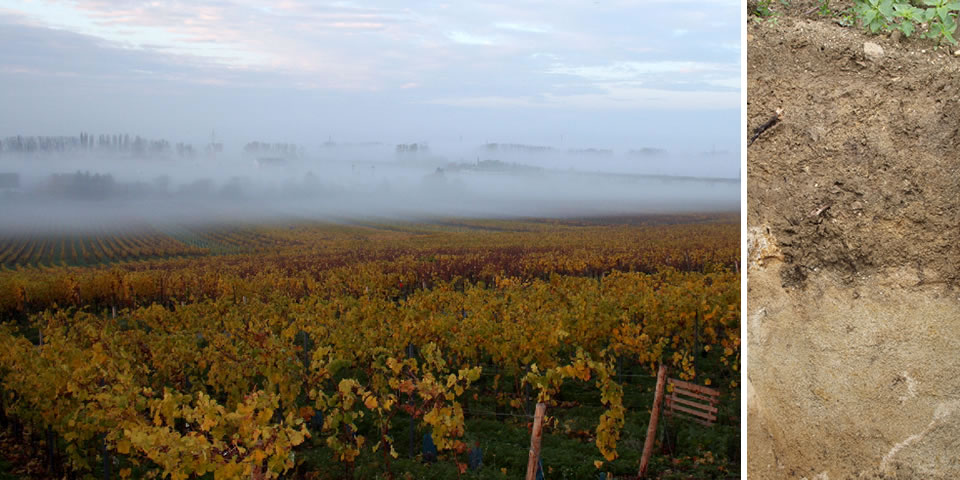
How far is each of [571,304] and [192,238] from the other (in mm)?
45194

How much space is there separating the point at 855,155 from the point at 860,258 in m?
0.38

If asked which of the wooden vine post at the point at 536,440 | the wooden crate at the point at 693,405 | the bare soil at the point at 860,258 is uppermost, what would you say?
the bare soil at the point at 860,258

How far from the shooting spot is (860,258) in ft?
8.18

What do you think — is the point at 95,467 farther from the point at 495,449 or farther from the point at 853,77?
the point at 853,77

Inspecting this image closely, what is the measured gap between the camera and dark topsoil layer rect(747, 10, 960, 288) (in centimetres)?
243

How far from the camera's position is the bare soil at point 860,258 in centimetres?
244

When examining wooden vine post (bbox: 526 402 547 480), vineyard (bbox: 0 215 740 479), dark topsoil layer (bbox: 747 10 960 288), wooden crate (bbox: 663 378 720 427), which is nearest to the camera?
dark topsoil layer (bbox: 747 10 960 288)

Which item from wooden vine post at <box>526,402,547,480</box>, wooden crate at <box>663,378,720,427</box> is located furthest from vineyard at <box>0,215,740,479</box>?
wooden vine post at <box>526,402,547,480</box>

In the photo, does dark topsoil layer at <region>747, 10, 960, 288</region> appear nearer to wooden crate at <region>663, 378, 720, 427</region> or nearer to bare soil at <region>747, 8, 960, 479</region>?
bare soil at <region>747, 8, 960, 479</region>

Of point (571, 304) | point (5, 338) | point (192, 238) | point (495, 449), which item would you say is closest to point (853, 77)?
point (495, 449)

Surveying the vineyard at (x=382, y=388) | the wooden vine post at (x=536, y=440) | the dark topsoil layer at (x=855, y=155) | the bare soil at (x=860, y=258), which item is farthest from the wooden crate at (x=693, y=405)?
the dark topsoil layer at (x=855, y=155)

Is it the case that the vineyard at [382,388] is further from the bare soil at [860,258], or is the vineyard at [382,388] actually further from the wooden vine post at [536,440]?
the bare soil at [860,258]

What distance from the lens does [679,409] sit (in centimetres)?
651

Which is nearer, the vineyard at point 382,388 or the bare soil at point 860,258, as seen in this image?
the bare soil at point 860,258
